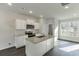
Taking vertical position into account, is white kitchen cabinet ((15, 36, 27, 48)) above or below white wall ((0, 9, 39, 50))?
below

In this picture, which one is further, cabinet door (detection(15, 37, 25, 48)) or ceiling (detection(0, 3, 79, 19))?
cabinet door (detection(15, 37, 25, 48))

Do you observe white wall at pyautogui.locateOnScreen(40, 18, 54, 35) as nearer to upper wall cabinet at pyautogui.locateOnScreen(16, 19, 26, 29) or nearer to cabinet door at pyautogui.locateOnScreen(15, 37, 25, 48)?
upper wall cabinet at pyautogui.locateOnScreen(16, 19, 26, 29)

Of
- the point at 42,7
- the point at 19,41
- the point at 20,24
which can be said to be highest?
the point at 42,7

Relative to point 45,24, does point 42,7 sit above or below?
above

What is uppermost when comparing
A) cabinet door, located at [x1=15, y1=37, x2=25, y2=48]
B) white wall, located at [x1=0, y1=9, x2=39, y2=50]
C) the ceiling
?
the ceiling

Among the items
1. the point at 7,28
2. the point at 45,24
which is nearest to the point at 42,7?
the point at 7,28

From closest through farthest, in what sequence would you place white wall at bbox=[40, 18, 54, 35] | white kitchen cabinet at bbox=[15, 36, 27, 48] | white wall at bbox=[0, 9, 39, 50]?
white wall at bbox=[0, 9, 39, 50] → white kitchen cabinet at bbox=[15, 36, 27, 48] → white wall at bbox=[40, 18, 54, 35]

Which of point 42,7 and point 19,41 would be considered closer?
point 42,7

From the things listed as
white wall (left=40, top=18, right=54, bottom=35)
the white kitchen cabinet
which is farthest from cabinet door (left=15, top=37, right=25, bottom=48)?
white wall (left=40, top=18, right=54, bottom=35)

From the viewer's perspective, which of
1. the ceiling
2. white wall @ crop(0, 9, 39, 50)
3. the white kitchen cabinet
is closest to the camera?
the ceiling

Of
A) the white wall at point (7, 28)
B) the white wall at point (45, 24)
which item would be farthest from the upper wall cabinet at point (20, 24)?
the white wall at point (45, 24)

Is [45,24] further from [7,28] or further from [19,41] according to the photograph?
[7,28]

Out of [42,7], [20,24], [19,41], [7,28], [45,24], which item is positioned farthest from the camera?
[45,24]

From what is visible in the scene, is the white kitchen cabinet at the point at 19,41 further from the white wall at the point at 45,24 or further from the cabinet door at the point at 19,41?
the white wall at the point at 45,24
